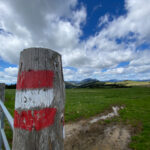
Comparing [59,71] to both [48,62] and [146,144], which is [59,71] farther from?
[146,144]

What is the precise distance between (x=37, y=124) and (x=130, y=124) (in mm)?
9108

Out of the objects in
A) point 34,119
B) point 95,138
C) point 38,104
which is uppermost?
point 38,104

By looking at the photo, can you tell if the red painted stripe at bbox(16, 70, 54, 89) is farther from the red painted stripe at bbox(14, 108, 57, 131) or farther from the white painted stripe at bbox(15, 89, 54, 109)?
the red painted stripe at bbox(14, 108, 57, 131)

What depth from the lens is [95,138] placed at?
5688 mm

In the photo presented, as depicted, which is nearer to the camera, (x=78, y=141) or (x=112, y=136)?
(x=78, y=141)

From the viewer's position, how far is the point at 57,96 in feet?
3.44

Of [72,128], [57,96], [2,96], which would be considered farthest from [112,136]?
[57,96]

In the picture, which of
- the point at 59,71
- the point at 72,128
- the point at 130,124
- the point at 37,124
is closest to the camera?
the point at 37,124

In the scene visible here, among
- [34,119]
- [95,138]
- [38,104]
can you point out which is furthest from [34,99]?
[95,138]

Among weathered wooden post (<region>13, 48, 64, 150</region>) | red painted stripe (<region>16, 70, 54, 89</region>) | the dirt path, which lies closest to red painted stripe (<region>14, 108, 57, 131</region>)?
weathered wooden post (<region>13, 48, 64, 150</region>)

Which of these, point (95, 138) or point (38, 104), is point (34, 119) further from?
point (95, 138)

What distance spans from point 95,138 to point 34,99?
6.01m

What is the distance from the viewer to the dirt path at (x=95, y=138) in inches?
196

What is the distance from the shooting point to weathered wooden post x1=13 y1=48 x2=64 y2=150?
35.4 inches
